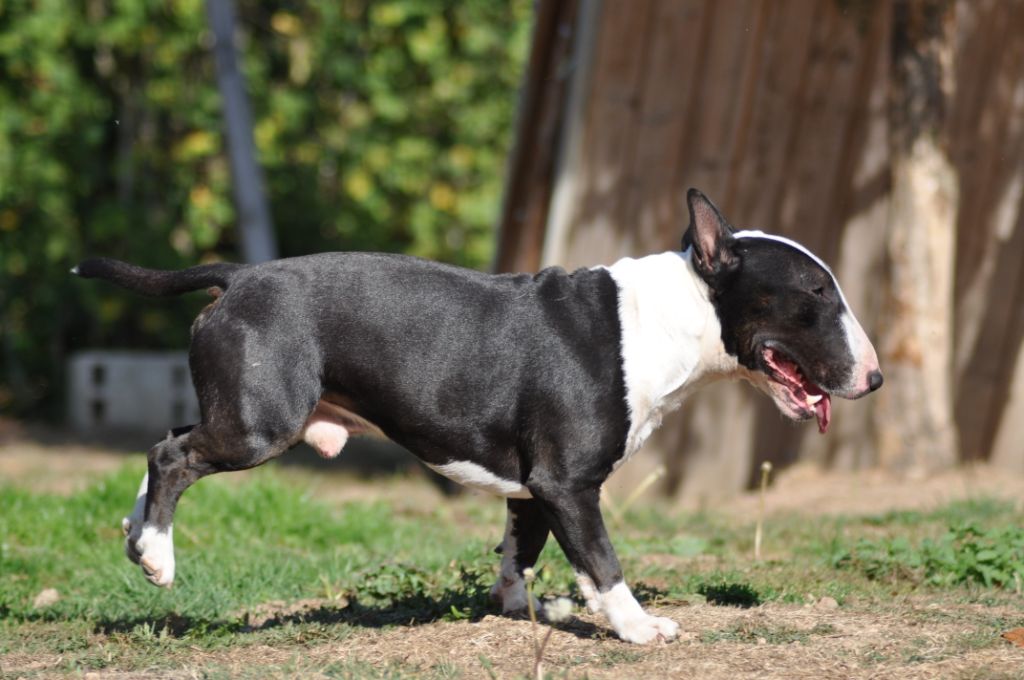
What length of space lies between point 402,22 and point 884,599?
317 inches

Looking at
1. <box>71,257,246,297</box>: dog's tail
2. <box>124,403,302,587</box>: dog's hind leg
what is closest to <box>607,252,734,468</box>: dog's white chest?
<box>124,403,302,587</box>: dog's hind leg

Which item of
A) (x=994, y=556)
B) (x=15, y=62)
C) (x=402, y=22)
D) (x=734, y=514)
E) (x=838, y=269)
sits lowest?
(x=734, y=514)

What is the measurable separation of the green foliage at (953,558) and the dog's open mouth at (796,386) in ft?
3.65

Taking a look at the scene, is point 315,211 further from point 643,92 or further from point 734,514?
point 734,514

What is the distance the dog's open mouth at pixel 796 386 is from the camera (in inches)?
186

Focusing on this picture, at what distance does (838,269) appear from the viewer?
8469 mm

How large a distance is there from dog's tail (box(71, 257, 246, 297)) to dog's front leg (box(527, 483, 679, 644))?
133 centimetres

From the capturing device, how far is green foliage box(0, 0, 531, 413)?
36.3 ft

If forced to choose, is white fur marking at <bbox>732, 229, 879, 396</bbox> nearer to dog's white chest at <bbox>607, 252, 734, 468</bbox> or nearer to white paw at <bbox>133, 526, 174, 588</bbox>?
dog's white chest at <bbox>607, 252, 734, 468</bbox>

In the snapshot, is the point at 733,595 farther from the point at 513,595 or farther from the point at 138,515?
the point at 138,515

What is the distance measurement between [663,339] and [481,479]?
29.9 inches

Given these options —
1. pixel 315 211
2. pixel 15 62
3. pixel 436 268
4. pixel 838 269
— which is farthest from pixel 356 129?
pixel 436 268

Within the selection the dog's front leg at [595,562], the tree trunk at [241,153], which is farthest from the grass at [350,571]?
the tree trunk at [241,153]

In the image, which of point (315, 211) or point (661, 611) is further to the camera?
point (315, 211)
